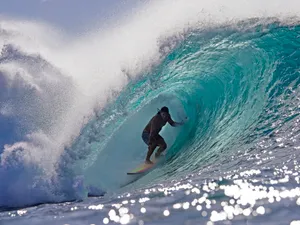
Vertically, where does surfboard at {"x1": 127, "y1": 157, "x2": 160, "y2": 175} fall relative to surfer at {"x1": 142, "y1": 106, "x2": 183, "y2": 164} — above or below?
below

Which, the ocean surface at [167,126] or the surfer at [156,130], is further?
the surfer at [156,130]

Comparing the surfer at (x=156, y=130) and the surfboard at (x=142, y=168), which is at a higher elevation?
the surfer at (x=156, y=130)

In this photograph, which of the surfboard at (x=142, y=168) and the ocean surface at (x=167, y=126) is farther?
the surfboard at (x=142, y=168)

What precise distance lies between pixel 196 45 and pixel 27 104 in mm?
5339

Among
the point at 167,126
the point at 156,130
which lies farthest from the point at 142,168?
the point at 167,126

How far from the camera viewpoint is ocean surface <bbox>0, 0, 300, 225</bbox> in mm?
6695

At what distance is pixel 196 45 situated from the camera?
1384 centimetres

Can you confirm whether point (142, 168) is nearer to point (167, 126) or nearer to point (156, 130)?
point (156, 130)

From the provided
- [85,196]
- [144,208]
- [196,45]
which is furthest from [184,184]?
[196,45]

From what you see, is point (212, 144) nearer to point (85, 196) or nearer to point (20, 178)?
point (85, 196)

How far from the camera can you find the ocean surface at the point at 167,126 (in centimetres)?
670

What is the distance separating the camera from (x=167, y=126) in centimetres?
1210

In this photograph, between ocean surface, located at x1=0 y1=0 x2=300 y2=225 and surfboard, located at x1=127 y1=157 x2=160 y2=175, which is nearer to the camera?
ocean surface, located at x1=0 y1=0 x2=300 y2=225

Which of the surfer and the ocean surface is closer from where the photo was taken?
the ocean surface
